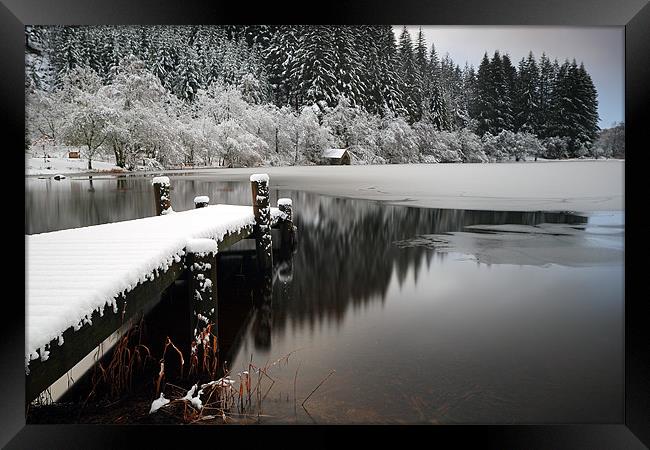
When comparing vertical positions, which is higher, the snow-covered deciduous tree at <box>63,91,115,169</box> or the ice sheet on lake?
the snow-covered deciduous tree at <box>63,91,115,169</box>

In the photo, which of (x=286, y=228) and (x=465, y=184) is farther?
(x=465, y=184)

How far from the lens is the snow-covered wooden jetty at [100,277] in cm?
159

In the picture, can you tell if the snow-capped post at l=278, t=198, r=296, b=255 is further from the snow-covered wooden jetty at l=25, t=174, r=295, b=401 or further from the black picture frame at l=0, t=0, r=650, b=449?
the black picture frame at l=0, t=0, r=650, b=449

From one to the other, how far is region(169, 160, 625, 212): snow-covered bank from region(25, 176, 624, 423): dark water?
0.20 meters

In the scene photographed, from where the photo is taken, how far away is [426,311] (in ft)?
15.1

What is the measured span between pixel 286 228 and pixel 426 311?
6.89ft

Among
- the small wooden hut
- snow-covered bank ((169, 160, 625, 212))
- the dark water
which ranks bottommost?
the dark water

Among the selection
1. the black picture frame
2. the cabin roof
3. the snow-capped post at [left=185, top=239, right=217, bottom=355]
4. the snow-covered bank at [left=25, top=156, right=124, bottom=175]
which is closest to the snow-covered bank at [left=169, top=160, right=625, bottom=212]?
the cabin roof

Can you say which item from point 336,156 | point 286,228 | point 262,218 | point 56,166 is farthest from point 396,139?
point 56,166

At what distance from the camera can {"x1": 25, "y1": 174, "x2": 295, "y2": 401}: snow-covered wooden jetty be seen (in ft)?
5.23

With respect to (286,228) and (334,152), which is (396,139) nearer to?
(334,152)

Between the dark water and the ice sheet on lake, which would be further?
the ice sheet on lake

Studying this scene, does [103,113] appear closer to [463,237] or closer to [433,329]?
[433,329]

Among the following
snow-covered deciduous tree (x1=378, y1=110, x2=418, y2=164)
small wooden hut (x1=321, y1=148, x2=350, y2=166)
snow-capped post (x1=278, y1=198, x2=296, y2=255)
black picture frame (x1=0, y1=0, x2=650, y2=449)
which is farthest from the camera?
small wooden hut (x1=321, y1=148, x2=350, y2=166)
